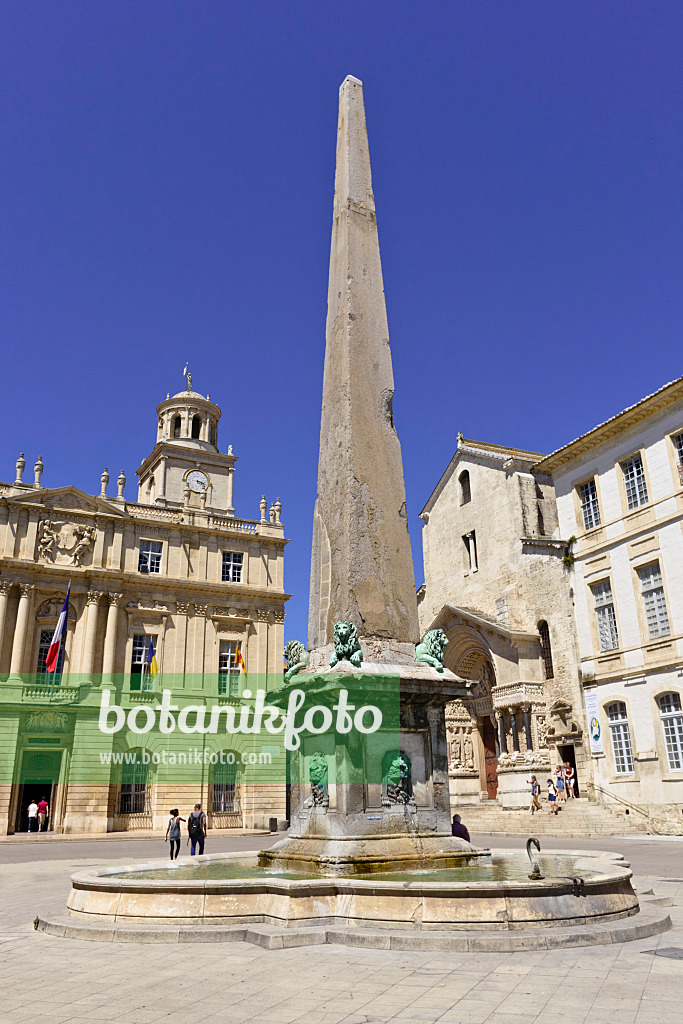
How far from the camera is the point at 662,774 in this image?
2195 cm

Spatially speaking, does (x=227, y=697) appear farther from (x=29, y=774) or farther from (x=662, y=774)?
(x=662, y=774)

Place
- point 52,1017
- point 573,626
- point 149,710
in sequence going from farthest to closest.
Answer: point 149,710
point 573,626
point 52,1017

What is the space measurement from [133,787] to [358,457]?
2761 cm

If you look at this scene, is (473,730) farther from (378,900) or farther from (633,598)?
(378,900)

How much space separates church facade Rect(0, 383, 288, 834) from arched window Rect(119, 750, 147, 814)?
5 centimetres

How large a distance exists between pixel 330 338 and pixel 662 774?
1754cm

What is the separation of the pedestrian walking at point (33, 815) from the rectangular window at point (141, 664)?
227 inches

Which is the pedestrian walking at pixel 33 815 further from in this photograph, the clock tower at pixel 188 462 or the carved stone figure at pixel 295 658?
the carved stone figure at pixel 295 658

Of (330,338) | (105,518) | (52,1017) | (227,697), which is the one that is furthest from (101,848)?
(52,1017)

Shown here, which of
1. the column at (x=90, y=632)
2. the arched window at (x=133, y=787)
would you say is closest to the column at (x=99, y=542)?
the column at (x=90, y=632)

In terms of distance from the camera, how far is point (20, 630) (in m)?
32.0

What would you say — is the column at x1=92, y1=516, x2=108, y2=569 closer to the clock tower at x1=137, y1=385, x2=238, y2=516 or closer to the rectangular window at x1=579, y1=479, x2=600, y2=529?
the clock tower at x1=137, y1=385, x2=238, y2=516

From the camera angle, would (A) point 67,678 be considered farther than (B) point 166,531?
No

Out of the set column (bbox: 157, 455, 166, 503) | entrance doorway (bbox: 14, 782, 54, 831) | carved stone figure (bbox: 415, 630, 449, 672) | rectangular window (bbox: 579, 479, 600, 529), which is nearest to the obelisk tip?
carved stone figure (bbox: 415, 630, 449, 672)
